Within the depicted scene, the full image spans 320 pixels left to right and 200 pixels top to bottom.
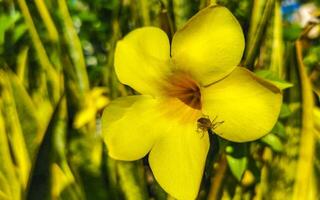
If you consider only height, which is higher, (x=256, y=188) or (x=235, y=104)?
(x=235, y=104)

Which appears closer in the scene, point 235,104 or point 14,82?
point 235,104

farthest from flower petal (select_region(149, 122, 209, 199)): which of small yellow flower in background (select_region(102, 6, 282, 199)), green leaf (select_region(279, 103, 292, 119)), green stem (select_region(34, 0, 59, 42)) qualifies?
green stem (select_region(34, 0, 59, 42))

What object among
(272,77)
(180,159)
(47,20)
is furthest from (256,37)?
(47,20)

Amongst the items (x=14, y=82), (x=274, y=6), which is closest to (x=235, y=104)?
(x=274, y=6)

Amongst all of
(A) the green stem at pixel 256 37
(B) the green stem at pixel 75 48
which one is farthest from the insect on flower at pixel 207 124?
(B) the green stem at pixel 75 48

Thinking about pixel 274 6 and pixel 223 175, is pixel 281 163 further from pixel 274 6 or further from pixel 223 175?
pixel 274 6

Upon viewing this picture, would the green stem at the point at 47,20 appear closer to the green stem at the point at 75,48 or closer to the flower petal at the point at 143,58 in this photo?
the green stem at the point at 75,48
